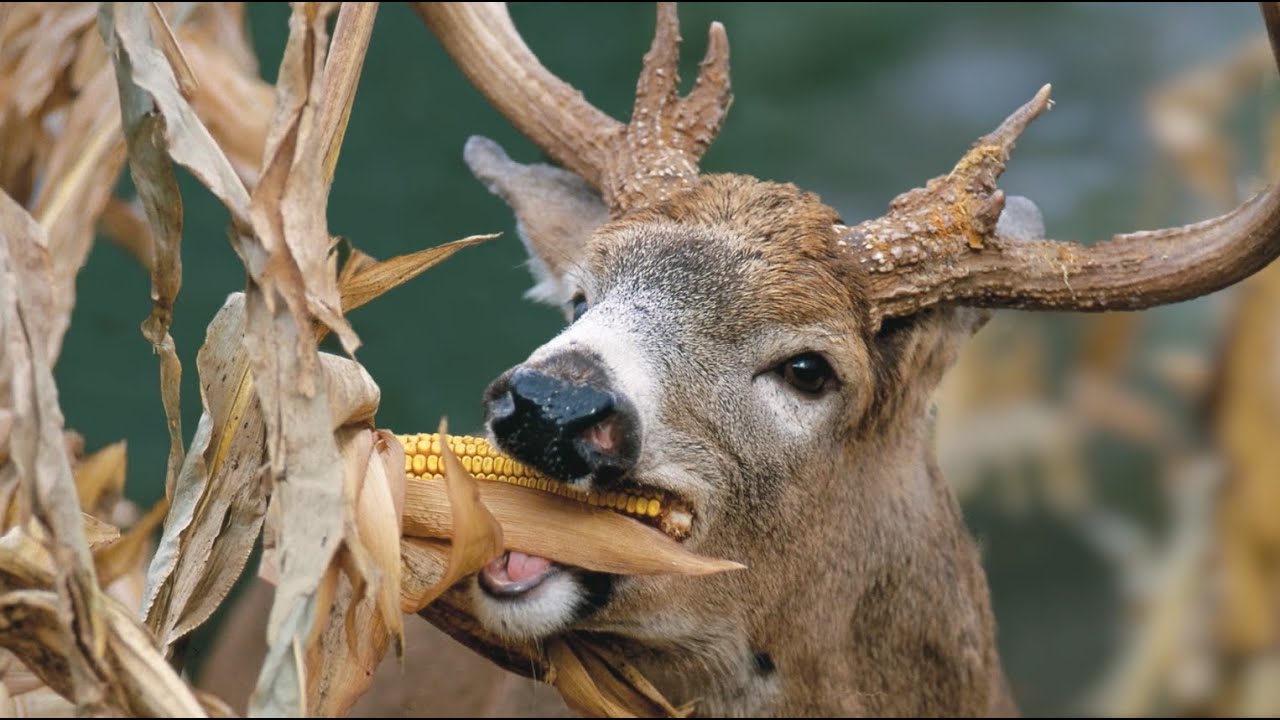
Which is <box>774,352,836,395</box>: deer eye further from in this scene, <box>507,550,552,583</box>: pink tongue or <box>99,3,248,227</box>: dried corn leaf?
<box>99,3,248,227</box>: dried corn leaf

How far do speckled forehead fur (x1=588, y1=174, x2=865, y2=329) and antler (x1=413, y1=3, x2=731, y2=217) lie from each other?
10cm

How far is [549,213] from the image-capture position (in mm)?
3520

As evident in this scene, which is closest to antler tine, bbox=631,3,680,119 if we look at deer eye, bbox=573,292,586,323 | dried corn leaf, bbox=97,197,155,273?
deer eye, bbox=573,292,586,323

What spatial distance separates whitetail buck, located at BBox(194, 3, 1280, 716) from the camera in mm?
2639

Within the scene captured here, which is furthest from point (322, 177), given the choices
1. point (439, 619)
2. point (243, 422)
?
point (439, 619)

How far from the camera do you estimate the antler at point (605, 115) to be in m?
3.22

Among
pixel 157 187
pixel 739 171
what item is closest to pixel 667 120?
pixel 157 187

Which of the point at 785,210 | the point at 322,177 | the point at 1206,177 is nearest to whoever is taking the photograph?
the point at 322,177

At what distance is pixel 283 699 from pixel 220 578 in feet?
1.72

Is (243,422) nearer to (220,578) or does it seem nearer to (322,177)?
(220,578)

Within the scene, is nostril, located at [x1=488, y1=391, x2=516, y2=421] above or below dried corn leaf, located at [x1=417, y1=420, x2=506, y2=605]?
above

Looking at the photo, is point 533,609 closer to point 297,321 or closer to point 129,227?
point 297,321

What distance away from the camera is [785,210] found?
3047mm

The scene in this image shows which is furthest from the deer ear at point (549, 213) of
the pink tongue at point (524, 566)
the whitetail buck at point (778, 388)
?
the pink tongue at point (524, 566)
